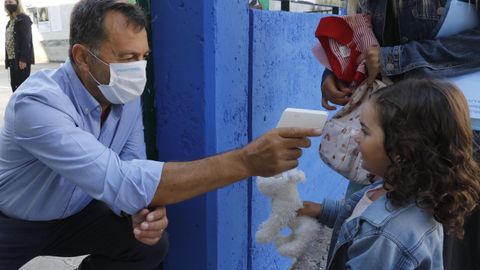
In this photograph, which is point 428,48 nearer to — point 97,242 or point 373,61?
point 373,61

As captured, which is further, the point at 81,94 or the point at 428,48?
the point at 81,94

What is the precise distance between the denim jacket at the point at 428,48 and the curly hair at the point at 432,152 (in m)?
0.26

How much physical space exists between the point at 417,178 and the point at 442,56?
0.47 meters

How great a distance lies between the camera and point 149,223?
4.95 feet

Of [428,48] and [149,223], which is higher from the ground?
[428,48]

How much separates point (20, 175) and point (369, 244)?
1205 millimetres

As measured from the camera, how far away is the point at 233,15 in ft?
5.89

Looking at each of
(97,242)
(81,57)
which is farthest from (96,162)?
(97,242)

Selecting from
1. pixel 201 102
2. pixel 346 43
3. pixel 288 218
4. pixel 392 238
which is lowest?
pixel 288 218

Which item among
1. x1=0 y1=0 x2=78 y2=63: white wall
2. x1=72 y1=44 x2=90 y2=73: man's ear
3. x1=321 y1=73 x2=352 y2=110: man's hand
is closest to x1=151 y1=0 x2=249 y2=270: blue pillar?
x1=72 y1=44 x2=90 y2=73: man's ear

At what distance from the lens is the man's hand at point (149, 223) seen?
4.95ft

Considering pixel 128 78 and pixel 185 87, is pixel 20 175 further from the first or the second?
pixel 185 87

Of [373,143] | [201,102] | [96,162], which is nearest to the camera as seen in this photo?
[373,143]

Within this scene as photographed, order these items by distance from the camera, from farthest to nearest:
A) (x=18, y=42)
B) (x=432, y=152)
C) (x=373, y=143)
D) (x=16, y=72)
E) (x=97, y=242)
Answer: (x=16, y=72)
(x=18, y=42)
(x=97, y=242)
(x=373, y=143)
(x=432, y=152)
